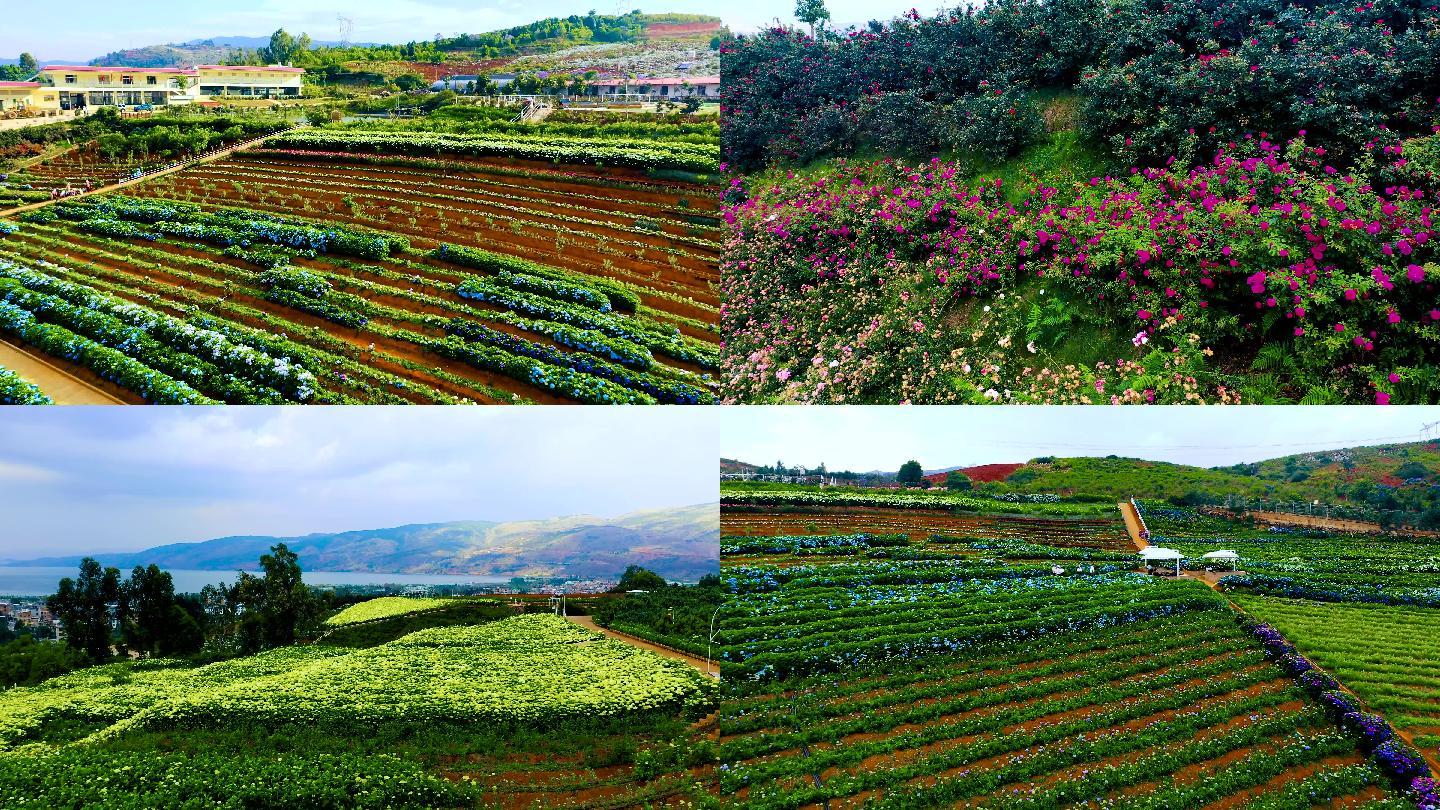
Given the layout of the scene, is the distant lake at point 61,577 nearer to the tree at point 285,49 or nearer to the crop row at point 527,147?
the crop row at point 527,147

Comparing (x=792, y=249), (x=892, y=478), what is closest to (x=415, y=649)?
(x=892, y=478)

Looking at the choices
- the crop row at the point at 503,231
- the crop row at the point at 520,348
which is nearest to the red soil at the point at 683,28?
the crop row at the point at 503,231

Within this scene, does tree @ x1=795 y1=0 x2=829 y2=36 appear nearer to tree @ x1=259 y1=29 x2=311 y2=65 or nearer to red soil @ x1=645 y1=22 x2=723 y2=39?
red soil @ x1=645 y1=22 x2=723 y2=39

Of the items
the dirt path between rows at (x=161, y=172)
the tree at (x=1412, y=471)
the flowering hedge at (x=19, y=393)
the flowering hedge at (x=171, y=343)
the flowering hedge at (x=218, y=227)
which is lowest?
the tree at (x=1412, y=471)

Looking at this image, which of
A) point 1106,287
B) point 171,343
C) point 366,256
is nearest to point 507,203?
point 366,256

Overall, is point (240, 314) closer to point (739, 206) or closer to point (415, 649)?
point (415, 649)

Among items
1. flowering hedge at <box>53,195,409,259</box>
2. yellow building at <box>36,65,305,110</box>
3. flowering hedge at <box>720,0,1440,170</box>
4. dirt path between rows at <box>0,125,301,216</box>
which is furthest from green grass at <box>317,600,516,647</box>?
yellow building at <box>36,65,305,110</box>
